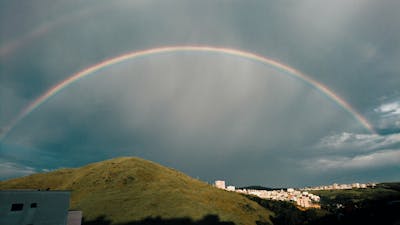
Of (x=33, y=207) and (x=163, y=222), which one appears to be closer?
(x=33, y=207)

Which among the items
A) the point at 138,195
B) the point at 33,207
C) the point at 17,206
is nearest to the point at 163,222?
the point at 138,195

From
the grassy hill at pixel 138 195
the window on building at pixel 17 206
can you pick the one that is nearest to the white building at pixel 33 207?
the window on building at pixel 17 206

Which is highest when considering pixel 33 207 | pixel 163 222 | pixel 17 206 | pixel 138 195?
pixel 138 195

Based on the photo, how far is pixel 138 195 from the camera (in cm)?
14825

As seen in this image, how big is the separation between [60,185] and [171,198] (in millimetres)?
77932

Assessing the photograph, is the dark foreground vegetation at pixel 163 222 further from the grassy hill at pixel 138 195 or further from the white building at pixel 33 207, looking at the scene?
the white building at pixel 33 207

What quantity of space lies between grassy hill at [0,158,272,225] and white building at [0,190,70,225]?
54067 mm

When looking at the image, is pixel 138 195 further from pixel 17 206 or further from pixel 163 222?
pixel 17 206

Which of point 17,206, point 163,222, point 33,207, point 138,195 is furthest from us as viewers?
point 138,195

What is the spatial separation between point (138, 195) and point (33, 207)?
87801 mm

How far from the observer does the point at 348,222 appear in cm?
1483

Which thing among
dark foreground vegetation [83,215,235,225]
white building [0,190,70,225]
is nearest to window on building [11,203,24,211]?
white building [0,190,70,225]

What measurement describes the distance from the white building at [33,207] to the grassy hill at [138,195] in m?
54.1

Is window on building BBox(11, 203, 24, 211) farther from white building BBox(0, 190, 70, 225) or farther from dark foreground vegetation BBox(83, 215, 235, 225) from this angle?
dark foreground vegetation BBox(83, 215, 235, 225)
